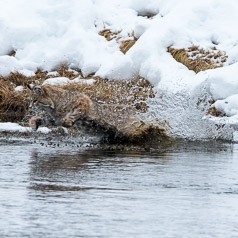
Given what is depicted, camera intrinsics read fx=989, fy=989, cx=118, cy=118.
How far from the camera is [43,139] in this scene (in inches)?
618

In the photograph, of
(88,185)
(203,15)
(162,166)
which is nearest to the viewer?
(88,185)

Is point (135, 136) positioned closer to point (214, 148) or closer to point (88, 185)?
point (214, 148)

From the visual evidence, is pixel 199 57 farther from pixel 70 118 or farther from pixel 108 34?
pixel 70 118

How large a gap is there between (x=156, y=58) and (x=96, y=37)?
8.27 feet

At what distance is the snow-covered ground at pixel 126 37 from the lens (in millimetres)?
21656

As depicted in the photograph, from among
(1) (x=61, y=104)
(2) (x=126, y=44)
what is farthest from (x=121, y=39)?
(1) (x=61, y=104)

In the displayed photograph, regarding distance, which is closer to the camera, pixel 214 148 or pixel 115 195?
pixel 115 195

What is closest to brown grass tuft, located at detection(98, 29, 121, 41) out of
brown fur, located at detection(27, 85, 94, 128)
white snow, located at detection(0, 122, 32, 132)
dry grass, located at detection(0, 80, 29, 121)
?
dry grass, located at detection(0, 80, 29, 121)

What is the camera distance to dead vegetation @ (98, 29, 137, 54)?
24.3m

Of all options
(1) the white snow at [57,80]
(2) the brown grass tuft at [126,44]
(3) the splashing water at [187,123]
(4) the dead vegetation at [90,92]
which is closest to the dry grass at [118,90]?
(4) the dead vegetation at [90,92]

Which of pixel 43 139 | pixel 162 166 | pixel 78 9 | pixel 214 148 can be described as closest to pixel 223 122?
pixel 214 148

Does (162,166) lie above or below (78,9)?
below

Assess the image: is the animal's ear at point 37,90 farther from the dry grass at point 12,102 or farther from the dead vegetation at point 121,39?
the dead vegetation at point 121,39

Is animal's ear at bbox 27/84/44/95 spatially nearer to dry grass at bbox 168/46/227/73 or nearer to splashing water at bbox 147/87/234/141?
splashing water at bbox 147/87/234/141
